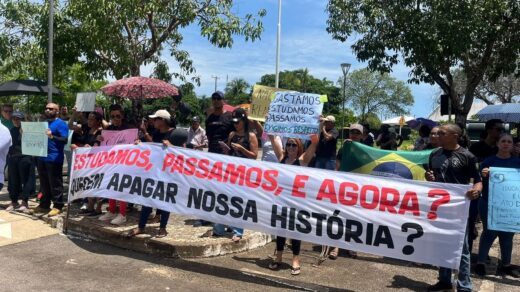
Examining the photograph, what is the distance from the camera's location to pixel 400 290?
5324 mm

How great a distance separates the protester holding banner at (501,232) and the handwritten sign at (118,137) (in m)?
4.53

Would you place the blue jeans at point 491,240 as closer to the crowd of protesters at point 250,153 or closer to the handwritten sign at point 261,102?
the crowd of protesters at point 250,153

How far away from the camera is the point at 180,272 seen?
5.67 meters

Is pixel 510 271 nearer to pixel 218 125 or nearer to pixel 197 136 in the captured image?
pixel 218 125

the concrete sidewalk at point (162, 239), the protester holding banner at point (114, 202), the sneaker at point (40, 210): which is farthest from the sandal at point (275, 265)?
the sneaker at point (40, 210)

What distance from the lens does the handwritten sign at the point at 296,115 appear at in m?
6.78

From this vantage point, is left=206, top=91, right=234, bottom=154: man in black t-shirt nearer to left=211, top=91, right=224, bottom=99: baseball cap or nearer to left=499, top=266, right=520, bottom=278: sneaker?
left=211, top=91, right=224, bottom=99: baseball cap

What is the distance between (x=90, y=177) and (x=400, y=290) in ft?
14.0

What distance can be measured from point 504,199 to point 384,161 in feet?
5.24

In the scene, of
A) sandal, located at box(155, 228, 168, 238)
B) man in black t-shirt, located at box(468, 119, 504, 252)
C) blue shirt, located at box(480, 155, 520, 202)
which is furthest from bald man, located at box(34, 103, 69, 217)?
man in black t-shirt, located at box(468, 119, 504, 252)

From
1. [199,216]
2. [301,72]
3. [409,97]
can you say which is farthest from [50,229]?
[409,97]

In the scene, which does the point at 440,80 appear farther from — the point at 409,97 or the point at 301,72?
the point at 409,97

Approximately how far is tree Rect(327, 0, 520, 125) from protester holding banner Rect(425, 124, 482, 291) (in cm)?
668

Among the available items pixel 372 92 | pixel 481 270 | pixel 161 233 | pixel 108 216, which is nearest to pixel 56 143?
pixel 108 216
